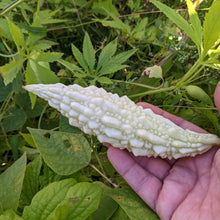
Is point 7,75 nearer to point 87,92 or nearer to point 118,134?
point 87,92

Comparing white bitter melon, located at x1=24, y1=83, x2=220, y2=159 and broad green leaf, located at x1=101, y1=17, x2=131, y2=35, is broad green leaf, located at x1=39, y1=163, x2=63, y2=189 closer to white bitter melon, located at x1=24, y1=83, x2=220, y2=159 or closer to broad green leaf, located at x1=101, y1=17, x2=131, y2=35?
white bitter melon, located at x1=24, y1=83, x2=220, y2=159

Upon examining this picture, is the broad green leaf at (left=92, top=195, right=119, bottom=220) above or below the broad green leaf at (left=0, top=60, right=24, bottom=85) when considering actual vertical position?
below

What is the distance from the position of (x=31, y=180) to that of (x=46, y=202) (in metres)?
0.28

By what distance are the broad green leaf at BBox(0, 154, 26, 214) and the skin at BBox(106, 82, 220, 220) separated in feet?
1.65

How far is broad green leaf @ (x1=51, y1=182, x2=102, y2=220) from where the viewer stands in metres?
1.04

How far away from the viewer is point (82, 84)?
1642mm

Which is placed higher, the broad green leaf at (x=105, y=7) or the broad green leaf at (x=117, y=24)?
the broad green leaf at (x=105, y=7)

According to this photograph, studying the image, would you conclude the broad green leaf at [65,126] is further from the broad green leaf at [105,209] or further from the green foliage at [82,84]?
the broad green leaf at [105,209]

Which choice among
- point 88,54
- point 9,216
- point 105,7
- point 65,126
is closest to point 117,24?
point 105,7

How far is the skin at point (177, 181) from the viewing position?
132cm

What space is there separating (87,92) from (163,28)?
1.07m

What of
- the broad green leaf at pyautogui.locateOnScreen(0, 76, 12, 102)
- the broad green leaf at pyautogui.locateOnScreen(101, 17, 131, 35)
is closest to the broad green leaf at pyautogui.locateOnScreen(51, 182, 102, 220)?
the broad green leaf at pyautogui.locateOnScreen(0, 76, 12, 102)

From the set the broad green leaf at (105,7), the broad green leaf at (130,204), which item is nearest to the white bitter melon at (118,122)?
the broad green leaf at (130,204)

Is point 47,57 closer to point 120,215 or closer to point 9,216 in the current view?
point 9,216
